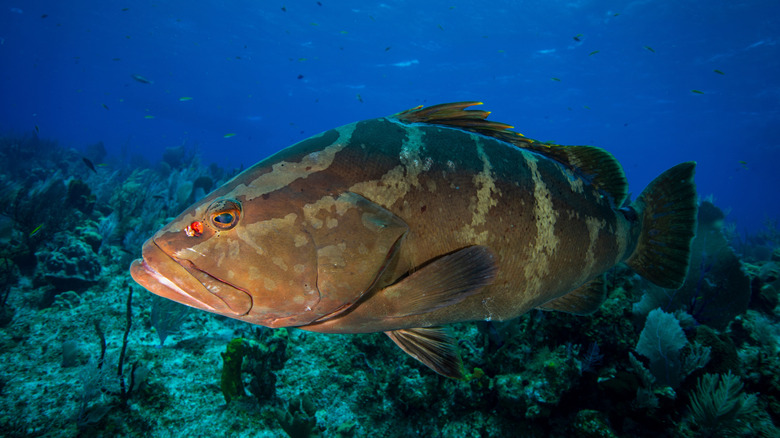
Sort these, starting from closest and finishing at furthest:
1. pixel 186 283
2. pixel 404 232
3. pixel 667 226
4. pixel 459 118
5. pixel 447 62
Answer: pixel 186 283 < pixel 404 232 < pixel 459 118 < pixel 667 226 < pixel 447 62

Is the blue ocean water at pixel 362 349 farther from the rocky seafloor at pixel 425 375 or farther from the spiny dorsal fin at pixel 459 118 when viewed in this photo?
the spiny dorsal fin at pixel 459 118

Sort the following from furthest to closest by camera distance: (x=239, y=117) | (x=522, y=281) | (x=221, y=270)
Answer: (x=239, y=117) < (x=522, y=281) < (x=221, y=270)

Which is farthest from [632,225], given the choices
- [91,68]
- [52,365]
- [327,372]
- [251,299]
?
[91,68]

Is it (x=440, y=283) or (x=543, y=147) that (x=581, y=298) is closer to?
(x=543, y=147)

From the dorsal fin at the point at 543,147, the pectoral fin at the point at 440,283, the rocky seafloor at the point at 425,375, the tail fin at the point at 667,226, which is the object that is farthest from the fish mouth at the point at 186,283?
the tail fin at the point at 667,226

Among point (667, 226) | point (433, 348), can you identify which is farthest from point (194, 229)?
point (667, 226)

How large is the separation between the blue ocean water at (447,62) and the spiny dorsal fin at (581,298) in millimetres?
15440

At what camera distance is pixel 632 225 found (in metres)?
2.16

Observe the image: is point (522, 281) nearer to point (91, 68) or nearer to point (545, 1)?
point (545, 1)

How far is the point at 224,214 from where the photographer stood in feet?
4.79

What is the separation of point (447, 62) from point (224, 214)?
44.9 metres

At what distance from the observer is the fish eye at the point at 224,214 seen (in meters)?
1.45

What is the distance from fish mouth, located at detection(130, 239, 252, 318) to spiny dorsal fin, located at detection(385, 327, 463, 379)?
36.6 inches

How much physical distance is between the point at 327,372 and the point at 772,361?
14.9 ft
